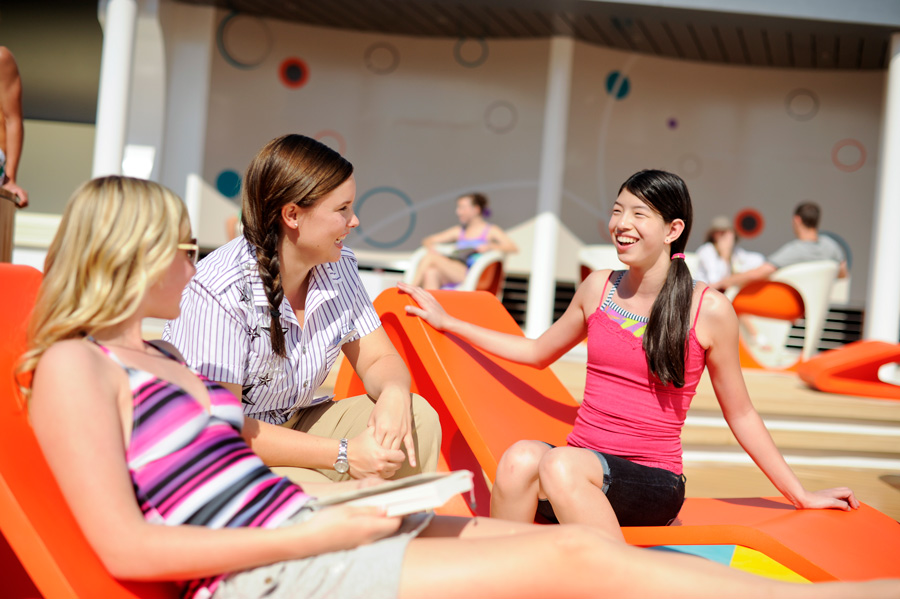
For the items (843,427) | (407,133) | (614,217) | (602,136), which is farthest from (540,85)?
(614,217)

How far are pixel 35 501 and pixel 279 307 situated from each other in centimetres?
79

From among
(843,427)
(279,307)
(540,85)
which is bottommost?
(843,427)

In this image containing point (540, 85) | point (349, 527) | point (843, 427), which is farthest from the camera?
point (540, 85)

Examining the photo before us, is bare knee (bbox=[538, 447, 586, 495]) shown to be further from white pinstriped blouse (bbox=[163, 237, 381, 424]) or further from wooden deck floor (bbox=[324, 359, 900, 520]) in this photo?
wooden deck floor (bbox=[324, 359, 900, 520])

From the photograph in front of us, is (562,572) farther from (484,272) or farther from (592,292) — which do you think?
(484,272)

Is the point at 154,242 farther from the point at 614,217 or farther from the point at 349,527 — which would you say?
the point at 614,217

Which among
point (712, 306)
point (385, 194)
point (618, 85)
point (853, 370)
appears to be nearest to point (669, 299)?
point (712, 306)

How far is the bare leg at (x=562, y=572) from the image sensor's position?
1.27 m

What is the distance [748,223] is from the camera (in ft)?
29.8

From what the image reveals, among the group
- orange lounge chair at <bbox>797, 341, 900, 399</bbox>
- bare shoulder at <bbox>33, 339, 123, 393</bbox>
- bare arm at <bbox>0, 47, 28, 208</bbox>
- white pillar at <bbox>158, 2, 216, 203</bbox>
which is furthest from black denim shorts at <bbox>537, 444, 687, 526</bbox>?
white pillar at <bbox>158, 2, 216, 203</bbox>

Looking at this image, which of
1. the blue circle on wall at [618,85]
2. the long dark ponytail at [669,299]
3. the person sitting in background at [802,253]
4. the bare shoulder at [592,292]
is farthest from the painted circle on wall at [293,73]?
the long dark ponytail at [669,299]

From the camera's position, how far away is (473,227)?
296 inches

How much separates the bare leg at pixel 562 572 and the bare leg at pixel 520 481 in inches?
27.4

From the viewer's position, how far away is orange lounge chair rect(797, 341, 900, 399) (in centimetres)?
533
